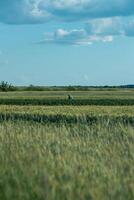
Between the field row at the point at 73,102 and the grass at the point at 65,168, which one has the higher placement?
the grass at the point at 65,168

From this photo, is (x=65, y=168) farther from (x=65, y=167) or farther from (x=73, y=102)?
(x=73, y=102)

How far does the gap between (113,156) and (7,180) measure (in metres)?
1.73

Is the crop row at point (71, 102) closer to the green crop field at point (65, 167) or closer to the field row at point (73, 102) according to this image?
the field row at point (73, 102)

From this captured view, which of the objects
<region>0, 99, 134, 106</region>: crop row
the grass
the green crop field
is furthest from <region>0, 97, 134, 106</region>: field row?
the grass

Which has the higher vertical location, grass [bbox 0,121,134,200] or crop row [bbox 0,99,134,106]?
grass [bbox 0,121,134,200]

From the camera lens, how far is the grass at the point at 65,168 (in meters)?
5.93

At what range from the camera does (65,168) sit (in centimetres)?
671

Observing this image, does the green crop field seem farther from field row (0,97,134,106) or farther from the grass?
field row (0,97,134,106)

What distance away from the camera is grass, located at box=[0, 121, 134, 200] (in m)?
5.93

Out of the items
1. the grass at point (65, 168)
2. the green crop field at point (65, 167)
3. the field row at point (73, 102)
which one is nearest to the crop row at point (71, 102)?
the field row at point (73, 102)

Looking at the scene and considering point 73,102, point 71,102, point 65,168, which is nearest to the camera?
point 65,168

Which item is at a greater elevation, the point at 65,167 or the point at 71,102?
the point at 65,167

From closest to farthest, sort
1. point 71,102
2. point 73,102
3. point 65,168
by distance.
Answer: point 65,168 < point 73,102 < point 71,102

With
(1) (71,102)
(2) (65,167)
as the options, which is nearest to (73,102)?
(1) (71,102)
